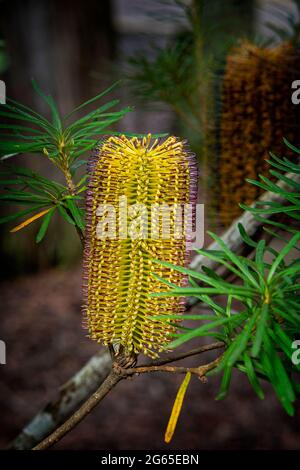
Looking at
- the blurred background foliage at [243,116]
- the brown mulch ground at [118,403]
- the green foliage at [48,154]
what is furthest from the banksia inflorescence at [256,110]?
the brown mulch ground at [118,403]

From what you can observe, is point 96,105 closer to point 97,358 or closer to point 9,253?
point 9,253

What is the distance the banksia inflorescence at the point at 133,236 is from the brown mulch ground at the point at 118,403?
887mm

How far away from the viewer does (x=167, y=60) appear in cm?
69

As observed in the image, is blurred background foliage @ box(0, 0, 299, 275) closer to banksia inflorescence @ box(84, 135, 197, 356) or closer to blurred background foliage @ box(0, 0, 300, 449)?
blurred background foliage @ box(0, 0, 300, 449)

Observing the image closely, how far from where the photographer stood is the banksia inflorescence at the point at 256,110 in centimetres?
49

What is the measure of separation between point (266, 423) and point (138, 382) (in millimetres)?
363

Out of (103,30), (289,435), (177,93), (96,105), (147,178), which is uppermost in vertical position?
(103,30)

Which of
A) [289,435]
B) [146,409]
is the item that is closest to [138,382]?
[146,409]
